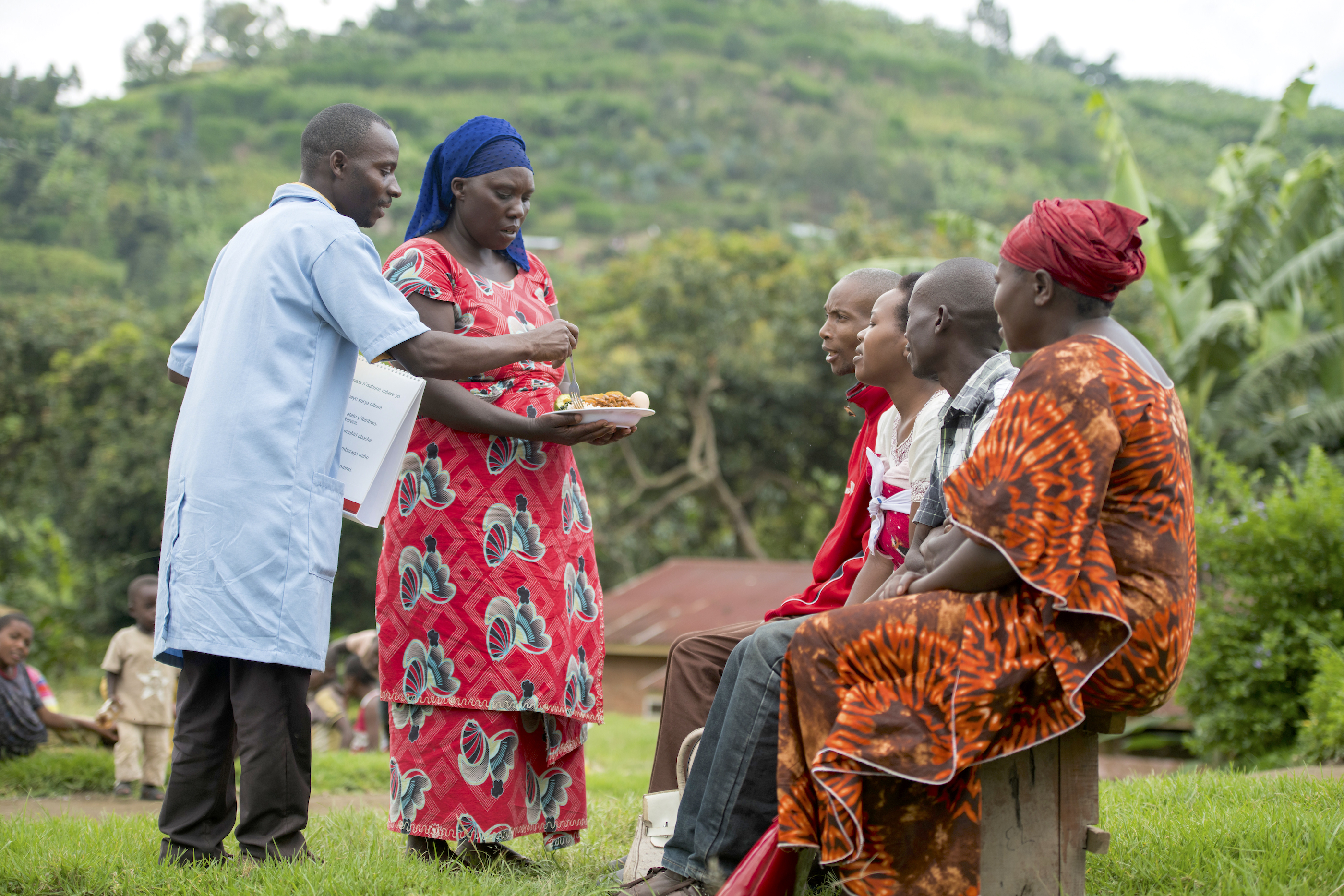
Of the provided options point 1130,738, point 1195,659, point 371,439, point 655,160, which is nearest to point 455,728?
point 371,439

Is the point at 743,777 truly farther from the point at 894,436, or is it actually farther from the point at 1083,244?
the point at 1083,244

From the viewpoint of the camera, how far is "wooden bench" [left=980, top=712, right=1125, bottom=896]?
269 centimetres

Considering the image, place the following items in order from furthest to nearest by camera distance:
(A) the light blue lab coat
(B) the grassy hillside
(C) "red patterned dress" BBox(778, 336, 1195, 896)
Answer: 1. (B) the grassy hillside
2. (A) the light blue lab coat
3. (C) "red patterned dress" BBox(778, 336, 1195, 896)

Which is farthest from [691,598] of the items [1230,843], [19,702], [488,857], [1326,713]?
[1230,843]

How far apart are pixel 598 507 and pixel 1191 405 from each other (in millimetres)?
11834

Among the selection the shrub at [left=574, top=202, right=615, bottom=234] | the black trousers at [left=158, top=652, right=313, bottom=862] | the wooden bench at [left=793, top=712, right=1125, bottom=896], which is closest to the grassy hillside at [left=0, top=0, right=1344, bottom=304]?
the shrub at [left=574, top=202, right=615, bottom=234]

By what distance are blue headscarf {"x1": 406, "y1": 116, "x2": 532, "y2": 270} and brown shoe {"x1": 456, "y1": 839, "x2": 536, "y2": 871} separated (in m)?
1.99

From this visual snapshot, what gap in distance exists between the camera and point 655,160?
3093 inches

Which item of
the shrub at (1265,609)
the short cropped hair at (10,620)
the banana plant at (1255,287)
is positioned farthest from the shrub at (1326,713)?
the short cropped hair at (10,620)

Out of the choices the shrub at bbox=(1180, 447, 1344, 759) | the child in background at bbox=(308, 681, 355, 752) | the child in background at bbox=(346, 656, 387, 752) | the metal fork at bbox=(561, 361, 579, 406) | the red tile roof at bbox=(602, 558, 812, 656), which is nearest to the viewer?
the metal fork at bbox=(561, 361, 579, 406)

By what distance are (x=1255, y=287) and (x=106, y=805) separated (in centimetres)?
1338

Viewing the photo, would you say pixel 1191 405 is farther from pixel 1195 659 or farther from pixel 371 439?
pixel 371 439

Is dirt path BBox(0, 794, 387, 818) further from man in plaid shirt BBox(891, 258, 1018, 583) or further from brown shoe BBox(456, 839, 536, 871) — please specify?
man in plaid shirt BBox(891, 258, 1018, 583)

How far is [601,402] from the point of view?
12.3 feet
